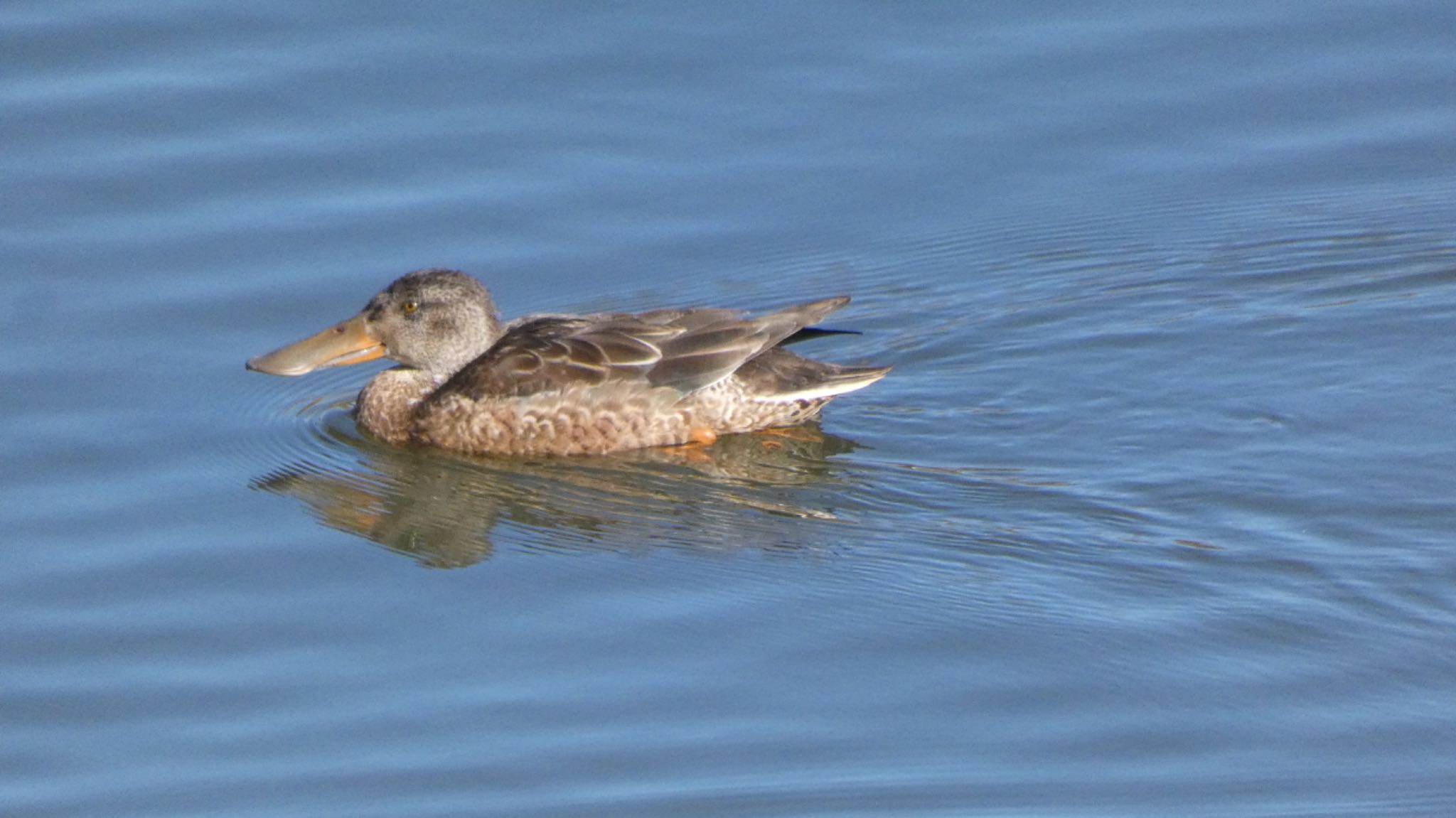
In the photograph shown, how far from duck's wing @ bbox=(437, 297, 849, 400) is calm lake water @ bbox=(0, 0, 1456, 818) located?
41 cm

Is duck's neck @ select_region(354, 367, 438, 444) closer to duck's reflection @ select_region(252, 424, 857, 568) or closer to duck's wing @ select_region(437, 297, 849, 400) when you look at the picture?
duck's reflection @ select_region(252, 424, 857, 568)

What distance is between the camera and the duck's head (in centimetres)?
981

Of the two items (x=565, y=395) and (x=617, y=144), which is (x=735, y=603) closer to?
(x=565, y=395)

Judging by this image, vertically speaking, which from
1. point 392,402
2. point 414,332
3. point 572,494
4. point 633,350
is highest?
point 414,332

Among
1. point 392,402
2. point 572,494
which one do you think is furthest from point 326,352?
point 572,494

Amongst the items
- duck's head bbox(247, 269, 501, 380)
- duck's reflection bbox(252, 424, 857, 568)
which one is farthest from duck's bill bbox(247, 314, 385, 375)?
duck's reflection bbox(252, 424, 857, 568)

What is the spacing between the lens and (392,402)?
32.3ft

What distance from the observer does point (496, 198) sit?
11273 mm

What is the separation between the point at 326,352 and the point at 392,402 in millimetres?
380

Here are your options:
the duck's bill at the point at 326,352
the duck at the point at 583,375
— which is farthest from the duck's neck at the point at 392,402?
the duck's bill at the point at 326,352

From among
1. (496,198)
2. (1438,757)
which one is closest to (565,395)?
(496,198)

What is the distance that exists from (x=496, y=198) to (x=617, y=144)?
30.8 inches

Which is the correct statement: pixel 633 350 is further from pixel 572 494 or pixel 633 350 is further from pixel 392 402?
pixel 392 402

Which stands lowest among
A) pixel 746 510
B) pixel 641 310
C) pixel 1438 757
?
pixel 1438 757
